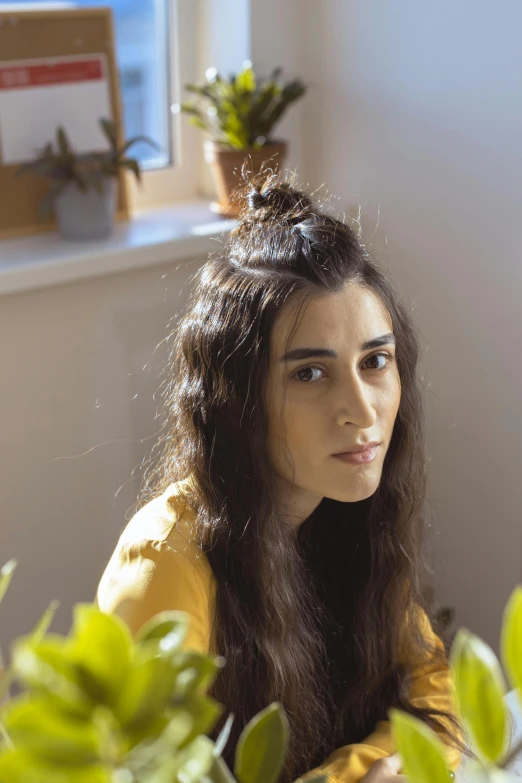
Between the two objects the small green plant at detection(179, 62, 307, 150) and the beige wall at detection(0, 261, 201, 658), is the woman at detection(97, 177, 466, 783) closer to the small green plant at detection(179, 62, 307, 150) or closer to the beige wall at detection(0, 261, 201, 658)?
the beige wall at detection(0, 261, 201, 658)

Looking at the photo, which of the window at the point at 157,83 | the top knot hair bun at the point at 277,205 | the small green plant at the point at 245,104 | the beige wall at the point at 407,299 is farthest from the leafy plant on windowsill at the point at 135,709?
the window at the point at 157,83

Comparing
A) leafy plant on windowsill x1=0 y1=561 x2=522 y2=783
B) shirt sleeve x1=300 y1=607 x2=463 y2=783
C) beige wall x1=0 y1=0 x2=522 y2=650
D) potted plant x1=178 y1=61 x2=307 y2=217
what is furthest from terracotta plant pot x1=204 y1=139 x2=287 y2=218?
leafy plant on windowsill x1=0 y1=561 x2=522 y2=783

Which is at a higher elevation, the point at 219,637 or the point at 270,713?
the point at 270,713

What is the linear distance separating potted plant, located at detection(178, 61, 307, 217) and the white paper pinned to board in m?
0.15

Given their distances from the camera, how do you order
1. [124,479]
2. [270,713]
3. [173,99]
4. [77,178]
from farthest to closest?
[173,99] < [124,479] < [77,178] < [270,713]

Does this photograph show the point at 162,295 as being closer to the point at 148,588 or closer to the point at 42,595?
the point at 42,595

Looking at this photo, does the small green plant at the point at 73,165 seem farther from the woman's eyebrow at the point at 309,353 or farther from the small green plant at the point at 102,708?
the small green plant at the point at 102,708

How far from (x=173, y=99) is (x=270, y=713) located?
1575 millimetres

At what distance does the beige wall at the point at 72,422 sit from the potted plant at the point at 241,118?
192mm

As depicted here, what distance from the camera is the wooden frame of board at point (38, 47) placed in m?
1.46

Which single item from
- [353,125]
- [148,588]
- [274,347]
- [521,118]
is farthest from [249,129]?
[148,588]

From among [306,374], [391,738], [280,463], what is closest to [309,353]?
[306,374]

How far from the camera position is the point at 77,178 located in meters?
1.47

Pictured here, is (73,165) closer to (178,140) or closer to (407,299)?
(178,140)
